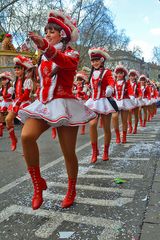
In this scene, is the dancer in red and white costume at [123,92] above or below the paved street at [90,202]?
above

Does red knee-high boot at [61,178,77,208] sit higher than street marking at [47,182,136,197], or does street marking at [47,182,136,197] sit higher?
red knee-high boot at [61,178,77,208]

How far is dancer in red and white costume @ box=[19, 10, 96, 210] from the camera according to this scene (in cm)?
349

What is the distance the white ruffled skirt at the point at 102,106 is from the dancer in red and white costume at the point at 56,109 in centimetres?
233

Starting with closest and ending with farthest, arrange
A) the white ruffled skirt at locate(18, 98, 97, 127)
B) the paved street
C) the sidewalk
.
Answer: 1. the sidewalk
2. the paved street
3. the white ruffled skirt at locate(18, 98, 97, 127)

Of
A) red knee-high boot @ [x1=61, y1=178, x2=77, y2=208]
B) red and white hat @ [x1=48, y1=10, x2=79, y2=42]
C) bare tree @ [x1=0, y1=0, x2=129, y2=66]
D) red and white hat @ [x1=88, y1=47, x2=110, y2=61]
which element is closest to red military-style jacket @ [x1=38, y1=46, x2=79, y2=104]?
red and white hat @ [x1=48, y1=10, x2=79, y2=42]

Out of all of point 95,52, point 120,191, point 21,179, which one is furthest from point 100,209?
point 95,52

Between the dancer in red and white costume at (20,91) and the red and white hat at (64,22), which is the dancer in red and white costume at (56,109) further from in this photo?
the dancer in red and white costume at (20,91)

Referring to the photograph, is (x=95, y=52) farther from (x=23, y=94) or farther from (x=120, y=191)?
(x=120, y=191)

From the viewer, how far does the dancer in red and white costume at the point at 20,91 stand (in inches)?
291

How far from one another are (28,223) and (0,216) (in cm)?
36

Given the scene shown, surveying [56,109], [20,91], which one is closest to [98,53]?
[20,91]

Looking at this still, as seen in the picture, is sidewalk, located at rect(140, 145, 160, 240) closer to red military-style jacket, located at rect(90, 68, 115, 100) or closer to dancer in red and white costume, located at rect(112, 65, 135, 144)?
red military-style jacket, located at rect(90, 68, 115, 100)

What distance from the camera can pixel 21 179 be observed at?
5008 mm

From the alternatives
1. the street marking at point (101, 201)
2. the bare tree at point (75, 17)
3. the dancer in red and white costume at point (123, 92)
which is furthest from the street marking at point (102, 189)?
the bare tree at point (75, 17)
